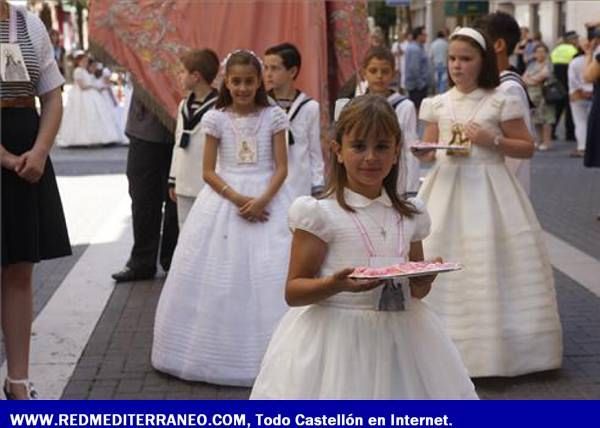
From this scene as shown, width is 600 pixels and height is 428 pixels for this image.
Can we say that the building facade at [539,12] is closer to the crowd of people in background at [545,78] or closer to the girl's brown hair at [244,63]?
the crowd of people in background at [545,78]

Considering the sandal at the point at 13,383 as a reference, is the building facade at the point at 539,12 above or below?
above

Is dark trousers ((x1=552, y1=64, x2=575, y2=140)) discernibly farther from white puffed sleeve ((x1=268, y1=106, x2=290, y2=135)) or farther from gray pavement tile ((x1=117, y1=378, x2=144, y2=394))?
gray pavement tile ((x1=117, y1=378, x2=144, y2=394))

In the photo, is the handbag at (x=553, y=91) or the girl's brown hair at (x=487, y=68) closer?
the girl's brown hair at (x=487, y=68)

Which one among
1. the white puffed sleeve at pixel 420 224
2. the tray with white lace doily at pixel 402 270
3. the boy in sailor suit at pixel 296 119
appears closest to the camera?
the tray with white lace doily at pixel 402 270

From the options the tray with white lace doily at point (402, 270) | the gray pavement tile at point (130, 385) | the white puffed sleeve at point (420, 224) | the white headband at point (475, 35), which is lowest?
the gray pavement tile at point (130, 385)

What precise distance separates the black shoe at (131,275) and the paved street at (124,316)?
0.21ft

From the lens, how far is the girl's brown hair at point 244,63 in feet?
18.5

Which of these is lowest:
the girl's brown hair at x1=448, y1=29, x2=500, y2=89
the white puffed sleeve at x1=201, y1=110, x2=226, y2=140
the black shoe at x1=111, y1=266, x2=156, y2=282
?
the black shoe at x1=111, y1=266, x2=156, y2=282

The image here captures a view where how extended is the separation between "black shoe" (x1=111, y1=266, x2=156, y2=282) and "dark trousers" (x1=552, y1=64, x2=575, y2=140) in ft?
39.6

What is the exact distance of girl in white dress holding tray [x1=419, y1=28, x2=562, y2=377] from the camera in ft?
18.6

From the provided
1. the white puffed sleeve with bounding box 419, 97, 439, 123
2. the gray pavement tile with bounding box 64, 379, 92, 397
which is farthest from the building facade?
the gray pavement tile with bounding box 64, 379, 92, 397

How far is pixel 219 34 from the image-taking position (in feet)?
25.4

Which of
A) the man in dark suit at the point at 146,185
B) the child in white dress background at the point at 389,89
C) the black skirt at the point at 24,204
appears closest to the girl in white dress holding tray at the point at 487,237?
the child in white dress background at the point at 389,89

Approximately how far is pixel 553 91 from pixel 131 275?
475 inches
